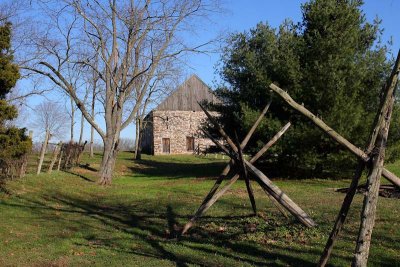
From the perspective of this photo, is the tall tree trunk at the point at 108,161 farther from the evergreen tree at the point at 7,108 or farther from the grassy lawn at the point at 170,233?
the evergreen tree at the point at 7,108

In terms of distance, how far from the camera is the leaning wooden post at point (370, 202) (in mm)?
5406

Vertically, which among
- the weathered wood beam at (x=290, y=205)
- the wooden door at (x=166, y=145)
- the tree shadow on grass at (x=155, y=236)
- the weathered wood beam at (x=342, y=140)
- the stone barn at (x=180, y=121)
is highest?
the stone barn at (x=180, y=121)

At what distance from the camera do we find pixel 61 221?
38.6ft

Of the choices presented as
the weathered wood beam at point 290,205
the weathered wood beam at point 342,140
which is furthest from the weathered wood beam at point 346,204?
the weathered wood beam at point 290,205

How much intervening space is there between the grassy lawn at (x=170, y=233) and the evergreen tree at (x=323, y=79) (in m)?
5.97

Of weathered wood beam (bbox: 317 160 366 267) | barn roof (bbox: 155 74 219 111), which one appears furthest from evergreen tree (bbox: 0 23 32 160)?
barn roof (bbox: 155 74 219 111)

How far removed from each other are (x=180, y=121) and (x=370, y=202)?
51.7 metres

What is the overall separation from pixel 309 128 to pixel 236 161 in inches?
472

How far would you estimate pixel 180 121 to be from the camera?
187 ft

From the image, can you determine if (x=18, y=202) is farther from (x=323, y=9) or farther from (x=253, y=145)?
(x=323, y=9)

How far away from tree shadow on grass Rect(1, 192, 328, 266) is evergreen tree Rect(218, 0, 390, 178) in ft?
33.0

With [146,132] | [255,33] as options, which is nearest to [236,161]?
[255,33]

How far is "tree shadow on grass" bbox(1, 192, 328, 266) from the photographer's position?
7.61 m

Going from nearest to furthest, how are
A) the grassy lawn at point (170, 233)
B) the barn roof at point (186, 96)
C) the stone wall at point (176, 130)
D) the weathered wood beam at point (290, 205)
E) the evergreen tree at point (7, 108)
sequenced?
the grassy lawn at point (170, 233), the weathered wood beam at point (290, 205), the evergreen tree at point (7, 108), the stone wall at point (176, 130), the barn roof at point (186, 96)
